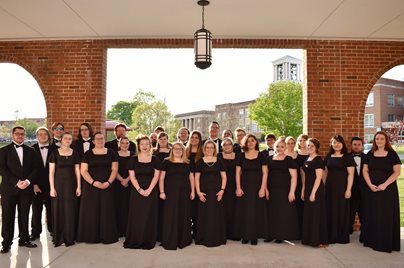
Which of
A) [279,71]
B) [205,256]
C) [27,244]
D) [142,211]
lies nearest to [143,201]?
[142,211]

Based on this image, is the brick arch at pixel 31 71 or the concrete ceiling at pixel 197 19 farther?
the brick arch at pixel 31 71

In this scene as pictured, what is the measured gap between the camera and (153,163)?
6.28 metres

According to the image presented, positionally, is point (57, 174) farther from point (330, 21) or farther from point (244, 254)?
point (330, 21)

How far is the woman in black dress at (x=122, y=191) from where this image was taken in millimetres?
6738

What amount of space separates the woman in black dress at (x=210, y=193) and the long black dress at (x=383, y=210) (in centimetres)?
252

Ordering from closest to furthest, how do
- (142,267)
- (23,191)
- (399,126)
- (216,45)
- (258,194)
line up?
(142,267), (23,191), (258,194), (216,45), (399,126)

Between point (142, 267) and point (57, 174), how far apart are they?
2.31m

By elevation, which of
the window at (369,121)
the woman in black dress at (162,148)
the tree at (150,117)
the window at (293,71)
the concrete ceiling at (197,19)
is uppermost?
the window at (293,71)

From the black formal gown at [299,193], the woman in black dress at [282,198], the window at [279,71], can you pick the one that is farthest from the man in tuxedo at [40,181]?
the window at [279,71]

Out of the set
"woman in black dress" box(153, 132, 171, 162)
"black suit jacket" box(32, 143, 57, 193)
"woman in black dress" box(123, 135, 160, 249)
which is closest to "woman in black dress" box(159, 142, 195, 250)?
"woman in black dress" box(123, 135, 160, 249)

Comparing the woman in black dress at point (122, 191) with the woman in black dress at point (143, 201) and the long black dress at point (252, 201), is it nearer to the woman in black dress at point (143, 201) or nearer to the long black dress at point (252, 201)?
the woman in black dress at point (143, 201)

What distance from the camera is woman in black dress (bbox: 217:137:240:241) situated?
6.57 m

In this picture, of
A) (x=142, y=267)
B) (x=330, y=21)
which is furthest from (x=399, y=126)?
(x=142, y=267)


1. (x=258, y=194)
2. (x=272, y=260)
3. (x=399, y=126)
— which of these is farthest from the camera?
(x=399, y=126)
